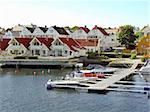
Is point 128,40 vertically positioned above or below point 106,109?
above

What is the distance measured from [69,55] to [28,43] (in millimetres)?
6646

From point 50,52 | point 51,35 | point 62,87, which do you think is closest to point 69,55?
point 50,52

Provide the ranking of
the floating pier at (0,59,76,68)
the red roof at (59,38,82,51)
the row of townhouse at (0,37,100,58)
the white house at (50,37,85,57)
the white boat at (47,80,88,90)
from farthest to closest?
the red roof at (59,38,82,51), the row of townhouse at (0,37,100,58), the white house at (50,37,85,57), the floating pier at (0,59,76,68), the white boat at (47,80,88,90)

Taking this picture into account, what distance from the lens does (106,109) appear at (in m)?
23.0

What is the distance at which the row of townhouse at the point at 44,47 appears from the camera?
52.5 metres

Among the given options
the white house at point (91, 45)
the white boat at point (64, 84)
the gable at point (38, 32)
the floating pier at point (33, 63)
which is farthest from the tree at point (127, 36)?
the white boat at point (64, 84)

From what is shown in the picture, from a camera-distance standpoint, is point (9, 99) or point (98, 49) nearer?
point (9, 99)

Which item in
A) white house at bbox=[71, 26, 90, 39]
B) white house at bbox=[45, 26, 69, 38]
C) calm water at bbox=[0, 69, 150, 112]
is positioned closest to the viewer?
calm water at bbox=[0, 69, 150, 112]

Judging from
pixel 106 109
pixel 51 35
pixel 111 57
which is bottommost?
pixel 106 109

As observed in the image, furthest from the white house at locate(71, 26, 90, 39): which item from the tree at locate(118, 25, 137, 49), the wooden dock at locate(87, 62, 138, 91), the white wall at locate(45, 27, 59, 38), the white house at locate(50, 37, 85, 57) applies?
the wooden dock at locate(87, 62, 138, 91)

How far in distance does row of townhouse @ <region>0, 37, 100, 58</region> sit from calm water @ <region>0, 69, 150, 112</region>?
62.9 ft

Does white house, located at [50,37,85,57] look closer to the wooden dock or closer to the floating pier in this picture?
the floating pier

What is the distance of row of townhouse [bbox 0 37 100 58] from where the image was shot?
52453 millimetres

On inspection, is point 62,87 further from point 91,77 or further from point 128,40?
point 128,40
